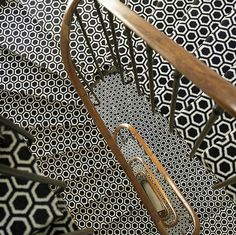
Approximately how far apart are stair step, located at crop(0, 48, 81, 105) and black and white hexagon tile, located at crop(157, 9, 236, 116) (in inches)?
58.2

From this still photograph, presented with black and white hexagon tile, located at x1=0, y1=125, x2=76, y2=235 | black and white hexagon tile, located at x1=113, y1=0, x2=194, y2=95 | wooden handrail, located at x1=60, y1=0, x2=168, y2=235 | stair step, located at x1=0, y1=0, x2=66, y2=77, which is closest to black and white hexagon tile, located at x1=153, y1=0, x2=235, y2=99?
black and white hexagon tile, located at x1=113, y1=0, x2=194, y2=95

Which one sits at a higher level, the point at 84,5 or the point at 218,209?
the point at 84,5

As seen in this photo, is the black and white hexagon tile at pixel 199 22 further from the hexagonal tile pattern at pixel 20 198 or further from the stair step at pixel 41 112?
the hexagonal tile pattern at pixel 20 198

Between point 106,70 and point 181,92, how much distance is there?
4.33 feet

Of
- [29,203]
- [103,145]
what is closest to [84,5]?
[103,145]

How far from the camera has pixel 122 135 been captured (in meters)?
5.02

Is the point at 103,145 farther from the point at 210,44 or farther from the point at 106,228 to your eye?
the point at 210,44

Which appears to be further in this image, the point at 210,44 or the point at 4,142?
the point at 210,44

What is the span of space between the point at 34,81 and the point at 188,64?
117 inches

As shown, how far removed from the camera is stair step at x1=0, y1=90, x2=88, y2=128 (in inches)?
174

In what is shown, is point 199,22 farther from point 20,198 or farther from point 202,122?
point 20,198

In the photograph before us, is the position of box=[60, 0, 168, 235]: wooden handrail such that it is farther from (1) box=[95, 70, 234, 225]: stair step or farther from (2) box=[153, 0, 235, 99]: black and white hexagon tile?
(1) box=[95, 70, 234, 225]: stair step

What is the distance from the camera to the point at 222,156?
8.53 feet

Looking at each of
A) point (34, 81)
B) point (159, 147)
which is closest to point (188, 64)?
point (34, 81)
